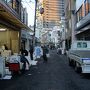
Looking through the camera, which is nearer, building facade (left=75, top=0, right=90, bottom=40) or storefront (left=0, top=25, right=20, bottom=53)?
building facade (left=75, top=0, right=90, bottom=40)

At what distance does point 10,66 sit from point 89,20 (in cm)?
1947

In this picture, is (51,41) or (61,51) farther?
(51,41)

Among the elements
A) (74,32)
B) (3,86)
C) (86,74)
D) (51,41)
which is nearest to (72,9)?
(74,32)

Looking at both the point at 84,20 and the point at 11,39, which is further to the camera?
the point at 11,39

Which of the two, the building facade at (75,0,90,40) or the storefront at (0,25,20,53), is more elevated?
the building facade at (75,0,90,40)

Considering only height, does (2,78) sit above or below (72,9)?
below

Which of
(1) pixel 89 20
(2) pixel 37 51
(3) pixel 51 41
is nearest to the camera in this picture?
(1) pixel 89 20

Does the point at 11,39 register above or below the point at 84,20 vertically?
below

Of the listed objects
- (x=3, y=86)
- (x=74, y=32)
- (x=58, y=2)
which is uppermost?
(x=58, y=2)

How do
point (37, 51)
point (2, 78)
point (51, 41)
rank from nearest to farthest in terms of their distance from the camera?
point (2, 78)
point (37, 51)
point (51, 41)

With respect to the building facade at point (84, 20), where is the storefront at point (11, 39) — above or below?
below

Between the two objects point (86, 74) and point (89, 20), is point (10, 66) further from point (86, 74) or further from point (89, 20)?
point (89, 20)

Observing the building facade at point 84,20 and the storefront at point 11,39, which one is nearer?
the building facade at point 84,20

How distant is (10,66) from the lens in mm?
20969
